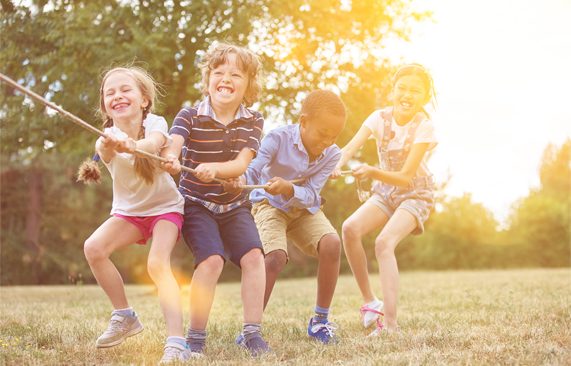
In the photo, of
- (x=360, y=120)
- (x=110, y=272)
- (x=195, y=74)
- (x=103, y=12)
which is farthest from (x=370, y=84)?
(x=110, y=272)

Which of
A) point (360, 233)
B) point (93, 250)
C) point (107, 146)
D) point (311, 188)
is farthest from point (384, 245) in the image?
point (107, 146)

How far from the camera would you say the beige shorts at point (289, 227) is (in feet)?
16.3

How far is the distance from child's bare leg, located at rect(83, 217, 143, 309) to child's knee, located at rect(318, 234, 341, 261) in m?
1.38

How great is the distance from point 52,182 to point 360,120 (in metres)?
17.8

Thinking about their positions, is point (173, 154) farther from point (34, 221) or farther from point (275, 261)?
point (34, 221)

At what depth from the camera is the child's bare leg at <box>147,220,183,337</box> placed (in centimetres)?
407

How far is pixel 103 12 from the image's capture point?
35.3 ft

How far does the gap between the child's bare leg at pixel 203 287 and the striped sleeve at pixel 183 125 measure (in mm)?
831

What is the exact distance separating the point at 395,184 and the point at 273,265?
3.96 ft

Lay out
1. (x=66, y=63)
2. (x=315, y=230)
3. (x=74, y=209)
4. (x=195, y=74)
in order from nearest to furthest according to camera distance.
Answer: (x=315, y=230), (x=66, y=63), (x=195, y=74), (x=74, y=209)

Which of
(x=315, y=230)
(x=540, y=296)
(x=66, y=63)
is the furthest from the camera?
(x=66, y=63)

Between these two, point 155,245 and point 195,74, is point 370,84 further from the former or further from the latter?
point 155,245

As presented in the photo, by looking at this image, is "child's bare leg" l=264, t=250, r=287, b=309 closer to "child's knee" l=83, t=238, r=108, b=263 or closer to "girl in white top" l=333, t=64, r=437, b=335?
"girl in white top" l=333, t=64, r=437, b=335

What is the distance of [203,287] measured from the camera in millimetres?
4242
